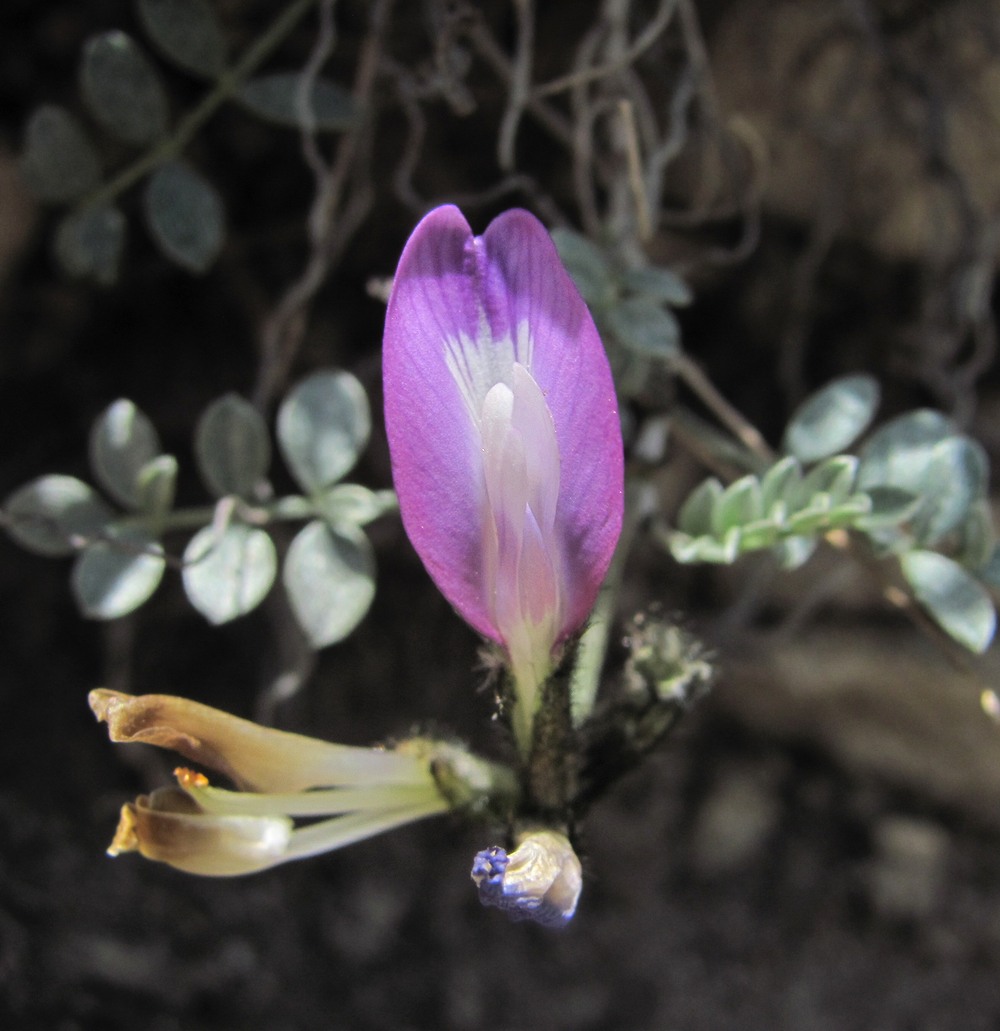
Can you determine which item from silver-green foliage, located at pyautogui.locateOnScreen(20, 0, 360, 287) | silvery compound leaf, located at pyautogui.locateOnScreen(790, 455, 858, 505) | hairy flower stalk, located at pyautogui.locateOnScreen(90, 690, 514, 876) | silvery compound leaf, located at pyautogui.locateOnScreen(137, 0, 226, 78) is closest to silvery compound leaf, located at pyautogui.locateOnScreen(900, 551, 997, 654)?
silvery compound leaf, located at pyautogui.locateOnScreen(790, 455, 858, 505)

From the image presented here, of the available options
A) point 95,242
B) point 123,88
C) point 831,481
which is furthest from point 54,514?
point 831,481

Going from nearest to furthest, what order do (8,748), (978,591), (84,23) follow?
(978,591)
(84,23)
(8,748)

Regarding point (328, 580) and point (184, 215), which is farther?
point (184, 215)

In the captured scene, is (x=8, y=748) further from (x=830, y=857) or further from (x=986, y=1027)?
(x=986, y=1027)

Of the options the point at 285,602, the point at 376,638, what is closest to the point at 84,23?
the point at 285,602

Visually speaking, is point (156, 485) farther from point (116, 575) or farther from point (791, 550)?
point (791, 550)

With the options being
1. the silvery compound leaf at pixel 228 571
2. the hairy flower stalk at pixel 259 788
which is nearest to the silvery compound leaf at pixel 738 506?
the hairy flower stalk at pixel 259 788

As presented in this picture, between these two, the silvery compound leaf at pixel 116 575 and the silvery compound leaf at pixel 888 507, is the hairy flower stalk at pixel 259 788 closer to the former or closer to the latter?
the silvery compound leaf at pixel 116 575
